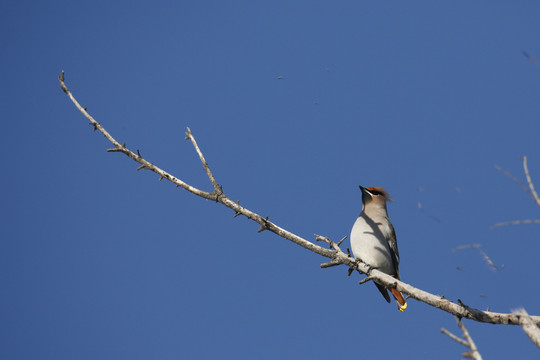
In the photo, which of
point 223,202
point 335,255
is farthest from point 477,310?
point 223,202

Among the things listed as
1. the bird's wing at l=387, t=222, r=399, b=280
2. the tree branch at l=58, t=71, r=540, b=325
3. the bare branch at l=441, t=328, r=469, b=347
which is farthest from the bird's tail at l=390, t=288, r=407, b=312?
the bare branch at l=441, t=328, r=469, b=347

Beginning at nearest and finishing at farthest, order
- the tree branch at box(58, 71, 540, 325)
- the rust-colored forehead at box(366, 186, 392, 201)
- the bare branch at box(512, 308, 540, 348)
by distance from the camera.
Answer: the bare branch at box(512, 308, 540, 348) → the tree branch at box(58, 71, 540, 325) → the rust-colored forehead at box(366, 186, 392, 201)

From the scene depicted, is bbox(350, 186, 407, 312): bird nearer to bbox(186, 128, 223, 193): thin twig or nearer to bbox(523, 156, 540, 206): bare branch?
bbox(186, 128, 223, 193): thin twig

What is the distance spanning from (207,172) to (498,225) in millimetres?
3671

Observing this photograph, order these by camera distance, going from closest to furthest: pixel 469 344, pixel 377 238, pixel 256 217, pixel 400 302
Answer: pixel 469 344 < pixel 256 217 < pixel 400 302 < pixel 377 238

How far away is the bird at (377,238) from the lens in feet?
26.7

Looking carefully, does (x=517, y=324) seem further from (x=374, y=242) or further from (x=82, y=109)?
(x=82, y=109)

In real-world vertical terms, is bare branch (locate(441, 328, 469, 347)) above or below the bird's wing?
below

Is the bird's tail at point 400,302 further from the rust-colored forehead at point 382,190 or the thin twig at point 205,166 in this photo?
the thin twig at point 205,166

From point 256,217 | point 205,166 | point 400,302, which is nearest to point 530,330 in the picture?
point 256,217

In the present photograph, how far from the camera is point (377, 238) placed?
8.46 meters

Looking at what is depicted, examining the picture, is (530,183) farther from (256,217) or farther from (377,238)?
(377,238)

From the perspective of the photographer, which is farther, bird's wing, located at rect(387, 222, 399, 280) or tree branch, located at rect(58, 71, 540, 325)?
bird's wing, located at rect(387, 222, 399, 280)

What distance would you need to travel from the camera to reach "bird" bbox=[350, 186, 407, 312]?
8.13 m
